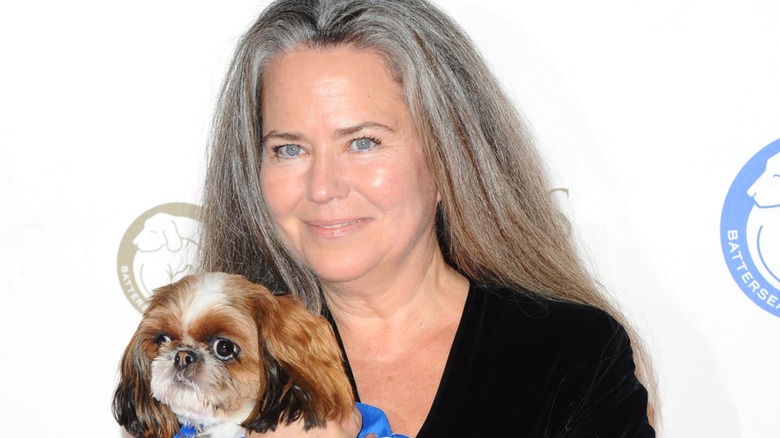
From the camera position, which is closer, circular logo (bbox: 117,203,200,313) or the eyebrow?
the eyebrow

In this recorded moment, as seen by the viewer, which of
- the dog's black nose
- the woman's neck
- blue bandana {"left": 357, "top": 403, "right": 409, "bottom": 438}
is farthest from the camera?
the woman's neck

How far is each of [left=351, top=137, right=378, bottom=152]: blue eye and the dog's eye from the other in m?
0.42

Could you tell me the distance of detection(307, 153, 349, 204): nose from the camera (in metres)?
1.74

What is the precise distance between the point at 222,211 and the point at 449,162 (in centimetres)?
53

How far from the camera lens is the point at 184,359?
5.15 feet

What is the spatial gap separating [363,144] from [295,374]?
0.44 m

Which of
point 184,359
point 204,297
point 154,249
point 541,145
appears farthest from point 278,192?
point 541,145

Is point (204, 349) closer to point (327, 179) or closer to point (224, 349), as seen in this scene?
point (224, 349)

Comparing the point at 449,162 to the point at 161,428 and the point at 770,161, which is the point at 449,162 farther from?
the point at 770,161

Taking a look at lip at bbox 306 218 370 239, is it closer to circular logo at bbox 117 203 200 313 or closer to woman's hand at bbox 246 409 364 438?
woman's hand at bbox 246 409 364 438

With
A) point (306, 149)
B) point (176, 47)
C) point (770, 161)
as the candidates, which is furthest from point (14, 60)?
point (770, 161)

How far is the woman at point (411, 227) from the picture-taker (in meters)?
1.77

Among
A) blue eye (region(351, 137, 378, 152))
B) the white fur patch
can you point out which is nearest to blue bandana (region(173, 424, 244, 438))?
the white fur patch

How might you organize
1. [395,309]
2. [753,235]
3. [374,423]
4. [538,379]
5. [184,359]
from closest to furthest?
[184,359] → [374,423] → [538,379] → [395,309] → [753,235]
